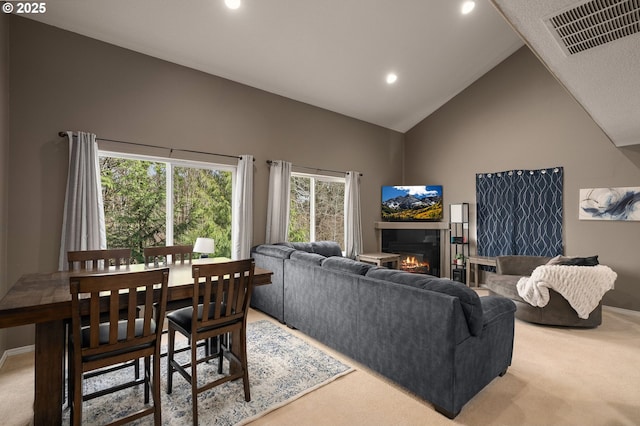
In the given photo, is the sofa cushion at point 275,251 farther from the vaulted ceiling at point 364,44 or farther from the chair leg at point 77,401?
the vaulted ceiling at point 364,44

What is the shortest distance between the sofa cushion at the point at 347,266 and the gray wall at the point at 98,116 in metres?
2.07

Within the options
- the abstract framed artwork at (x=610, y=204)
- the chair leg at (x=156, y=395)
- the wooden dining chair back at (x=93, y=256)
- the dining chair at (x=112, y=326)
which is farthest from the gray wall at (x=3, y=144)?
the abstract framed artwork at (x=610, y=204)

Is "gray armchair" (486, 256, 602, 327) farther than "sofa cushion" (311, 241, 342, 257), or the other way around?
"sofa cushion" (311, 241, 342, 257)

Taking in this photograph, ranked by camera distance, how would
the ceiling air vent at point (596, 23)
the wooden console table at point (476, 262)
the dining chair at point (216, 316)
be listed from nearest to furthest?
the ceiling air vent at point (596, 23), the dining chair at point (216, 316), the wooden console table at point (476, 262)

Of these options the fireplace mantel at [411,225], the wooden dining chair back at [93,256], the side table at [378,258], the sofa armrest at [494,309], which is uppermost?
the fireplace mantel at [411,225]

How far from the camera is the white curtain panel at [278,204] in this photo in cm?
487

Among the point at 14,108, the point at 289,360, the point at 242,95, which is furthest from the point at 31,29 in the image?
the point at 289,360

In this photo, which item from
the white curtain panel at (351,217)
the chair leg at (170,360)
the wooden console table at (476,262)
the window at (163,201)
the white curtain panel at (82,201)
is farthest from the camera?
the white curtain panel at (351,217)

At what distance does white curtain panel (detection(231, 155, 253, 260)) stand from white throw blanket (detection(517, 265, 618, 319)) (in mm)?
3745

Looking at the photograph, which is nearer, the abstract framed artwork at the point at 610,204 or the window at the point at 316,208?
the abstract framed artwork at the point at 610,204

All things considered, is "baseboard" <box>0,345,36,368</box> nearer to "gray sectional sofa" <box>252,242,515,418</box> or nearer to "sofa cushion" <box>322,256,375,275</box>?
"gray sectional sofa" <box>252,242,515,418</box>

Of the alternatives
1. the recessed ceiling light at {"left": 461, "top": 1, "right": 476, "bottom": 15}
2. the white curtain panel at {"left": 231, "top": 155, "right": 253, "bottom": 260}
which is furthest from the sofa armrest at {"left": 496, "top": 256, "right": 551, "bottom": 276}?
the white curtain panel at {"left": 231, "top": 155, "right": 253, "bottom": 260}

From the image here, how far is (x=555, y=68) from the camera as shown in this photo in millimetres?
2613

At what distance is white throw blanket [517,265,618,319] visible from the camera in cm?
358
